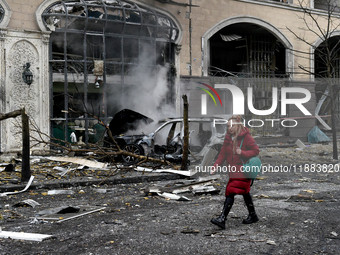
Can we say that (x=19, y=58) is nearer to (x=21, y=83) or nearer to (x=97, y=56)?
(x=21, y=83)

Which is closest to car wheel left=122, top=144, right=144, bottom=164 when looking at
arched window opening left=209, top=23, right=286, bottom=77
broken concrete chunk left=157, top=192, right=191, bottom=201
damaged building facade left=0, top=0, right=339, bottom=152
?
damaged building facade left=0, top=0, right=339, bottom=152

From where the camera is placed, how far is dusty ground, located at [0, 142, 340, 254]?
4504mm

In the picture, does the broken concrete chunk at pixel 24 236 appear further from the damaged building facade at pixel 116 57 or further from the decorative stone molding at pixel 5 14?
the decorative stone molding at pixel 5 14

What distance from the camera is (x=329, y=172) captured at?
10953mm

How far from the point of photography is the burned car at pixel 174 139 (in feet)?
38.2

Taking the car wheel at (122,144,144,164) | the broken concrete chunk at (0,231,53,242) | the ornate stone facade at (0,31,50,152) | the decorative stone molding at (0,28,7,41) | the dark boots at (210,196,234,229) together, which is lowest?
the broken concrete chunk at (0,231,53,242)

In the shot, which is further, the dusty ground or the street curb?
the street curb

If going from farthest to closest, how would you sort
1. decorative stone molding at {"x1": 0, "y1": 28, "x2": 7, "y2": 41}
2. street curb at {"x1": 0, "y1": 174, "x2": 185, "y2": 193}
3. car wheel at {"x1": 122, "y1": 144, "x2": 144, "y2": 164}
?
decorative stone molding at {"x1": 0, "y1": 28, "x2": 7, "y2": 41}, car wheel at {"x1": 122, "y1": 144, "x2": 144, "y2": 164}, street curb at {"x1": 0, "y1": 174, "x2": 185, "y2": 193}

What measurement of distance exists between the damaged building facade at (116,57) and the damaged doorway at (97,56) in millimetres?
38

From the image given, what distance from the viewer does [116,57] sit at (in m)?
16.2

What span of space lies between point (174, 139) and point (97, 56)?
5888mm

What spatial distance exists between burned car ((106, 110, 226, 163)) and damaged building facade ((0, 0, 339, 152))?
2.34 metres

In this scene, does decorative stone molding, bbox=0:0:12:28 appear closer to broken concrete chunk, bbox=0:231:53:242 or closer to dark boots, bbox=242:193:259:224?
broken concrete chunk, bbox=0:231:53:242

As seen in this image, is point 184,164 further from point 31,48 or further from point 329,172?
point 31,48
